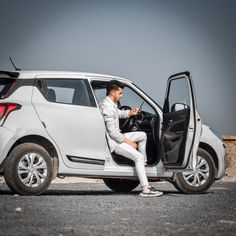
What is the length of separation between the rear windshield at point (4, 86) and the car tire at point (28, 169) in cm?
81

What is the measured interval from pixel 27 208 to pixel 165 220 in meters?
1.80

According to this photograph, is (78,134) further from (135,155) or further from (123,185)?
(123,185)

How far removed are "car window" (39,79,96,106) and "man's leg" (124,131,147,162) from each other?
28.8 inches

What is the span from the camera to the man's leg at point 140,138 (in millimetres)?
9594

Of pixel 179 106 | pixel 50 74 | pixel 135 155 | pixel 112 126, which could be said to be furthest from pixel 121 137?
pixel 50 74

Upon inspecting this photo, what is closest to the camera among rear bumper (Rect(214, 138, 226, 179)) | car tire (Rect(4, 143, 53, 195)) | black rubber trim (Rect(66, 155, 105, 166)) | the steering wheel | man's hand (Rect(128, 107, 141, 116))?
car tire (Rect(4, 143, 53, 195))

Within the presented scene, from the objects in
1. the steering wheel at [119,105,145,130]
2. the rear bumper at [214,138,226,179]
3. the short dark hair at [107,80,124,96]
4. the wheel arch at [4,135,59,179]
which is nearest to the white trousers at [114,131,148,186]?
the steering wheel at [119,105,145,130]

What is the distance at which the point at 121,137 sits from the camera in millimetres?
9375

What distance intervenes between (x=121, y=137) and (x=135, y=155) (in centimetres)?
34

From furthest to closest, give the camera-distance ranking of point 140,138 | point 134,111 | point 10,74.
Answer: point 140,138 → point 134,111 → point 10,74

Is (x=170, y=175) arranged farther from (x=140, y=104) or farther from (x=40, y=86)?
(x=40, y=86)

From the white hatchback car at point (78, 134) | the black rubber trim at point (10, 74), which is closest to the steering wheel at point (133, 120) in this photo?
the white hatchback car at point (78, 134)

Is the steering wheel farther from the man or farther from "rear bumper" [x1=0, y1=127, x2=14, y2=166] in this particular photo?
"rear bumper" [x1=0, y1=127, x2=14, y2=166]

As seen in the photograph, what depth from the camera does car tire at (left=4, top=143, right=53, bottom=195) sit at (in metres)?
8.80
